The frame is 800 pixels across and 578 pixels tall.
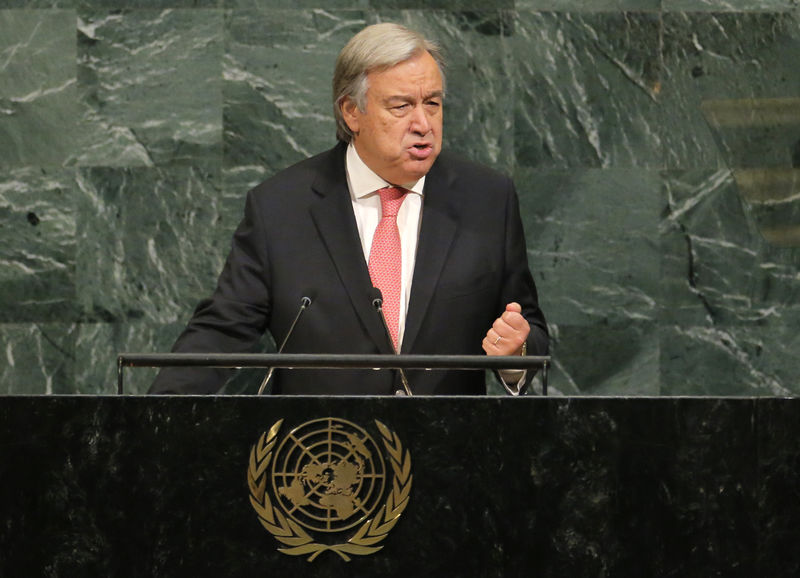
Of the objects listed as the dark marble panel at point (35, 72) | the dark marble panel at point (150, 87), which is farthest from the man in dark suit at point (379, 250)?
the dark marble panel at point (35, 72)

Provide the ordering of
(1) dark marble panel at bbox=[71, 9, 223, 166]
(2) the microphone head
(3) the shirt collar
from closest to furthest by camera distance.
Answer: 1. (2) the microphone head
2. (3) the shirt collar
3. (1) dark marble panel at bbox=[71, 9, 223, 166]

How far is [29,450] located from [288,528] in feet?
1.55

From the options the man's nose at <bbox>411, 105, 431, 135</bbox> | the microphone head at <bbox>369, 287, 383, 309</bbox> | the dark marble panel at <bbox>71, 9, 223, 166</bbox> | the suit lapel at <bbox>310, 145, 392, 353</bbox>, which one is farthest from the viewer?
the dark marble panel at <bbox>71, 9, 223, 166</bbox>

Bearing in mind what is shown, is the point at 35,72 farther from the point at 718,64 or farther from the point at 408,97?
the point at 718,64

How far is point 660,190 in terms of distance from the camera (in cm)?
Result: 488

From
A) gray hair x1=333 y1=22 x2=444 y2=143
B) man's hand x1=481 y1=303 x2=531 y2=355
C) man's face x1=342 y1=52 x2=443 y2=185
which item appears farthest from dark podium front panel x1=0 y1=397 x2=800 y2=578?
gray hair x1=333 y1=22 x2=444 y2=143

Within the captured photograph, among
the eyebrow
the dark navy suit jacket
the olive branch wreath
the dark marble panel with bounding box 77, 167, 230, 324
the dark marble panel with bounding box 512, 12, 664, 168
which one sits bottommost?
the dark marble panel with bounding box 77, 167, 230, 324

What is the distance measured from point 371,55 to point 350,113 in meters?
0.18

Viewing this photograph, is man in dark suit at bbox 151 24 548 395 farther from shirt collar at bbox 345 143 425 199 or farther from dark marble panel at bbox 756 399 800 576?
dark marble panel at bbox 756 399 800 576

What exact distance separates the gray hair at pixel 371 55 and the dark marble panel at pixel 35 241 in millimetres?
1667

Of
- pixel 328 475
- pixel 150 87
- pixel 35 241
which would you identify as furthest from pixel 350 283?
pixel 35 241

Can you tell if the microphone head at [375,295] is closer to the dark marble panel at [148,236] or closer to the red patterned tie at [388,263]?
the red patterned tie at [388,263]

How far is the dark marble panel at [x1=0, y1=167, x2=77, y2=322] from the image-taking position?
4.84m

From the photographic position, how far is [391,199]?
3.50 metres
